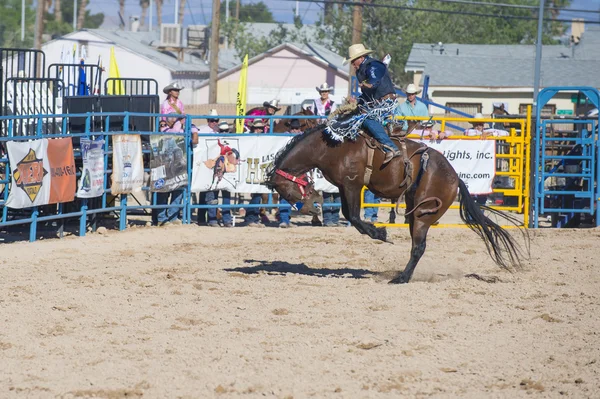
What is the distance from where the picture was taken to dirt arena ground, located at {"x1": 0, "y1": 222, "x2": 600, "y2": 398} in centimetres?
592

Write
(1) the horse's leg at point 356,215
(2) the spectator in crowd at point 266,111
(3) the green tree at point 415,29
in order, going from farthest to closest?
(3) the green tree at point 415,29, (2) the spectator in crowd at point 266,111, (1) the horse's leg at point 356,215

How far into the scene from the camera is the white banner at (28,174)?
37.3ft

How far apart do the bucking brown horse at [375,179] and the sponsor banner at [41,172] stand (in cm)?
355

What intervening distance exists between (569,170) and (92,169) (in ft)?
25.4

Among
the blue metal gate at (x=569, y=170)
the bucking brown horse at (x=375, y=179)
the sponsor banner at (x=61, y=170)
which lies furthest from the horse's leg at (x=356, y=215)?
the blue metal gate at (x=569, y=170)

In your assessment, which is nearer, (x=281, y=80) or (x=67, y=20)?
(x=281, y=80)

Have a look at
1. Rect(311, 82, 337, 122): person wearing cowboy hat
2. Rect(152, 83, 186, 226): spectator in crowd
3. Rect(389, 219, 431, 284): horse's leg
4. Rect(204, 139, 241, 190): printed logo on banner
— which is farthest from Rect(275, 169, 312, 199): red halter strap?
Rect(311, 82, 337, 122): person wearing cowboy hat

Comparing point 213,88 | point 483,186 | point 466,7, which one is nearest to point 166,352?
point 483,186

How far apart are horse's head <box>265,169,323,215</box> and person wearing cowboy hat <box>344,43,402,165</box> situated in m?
0.82

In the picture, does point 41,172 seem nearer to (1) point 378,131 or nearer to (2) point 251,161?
(2) point 251,161

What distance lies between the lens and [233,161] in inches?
579

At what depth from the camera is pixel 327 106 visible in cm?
1636

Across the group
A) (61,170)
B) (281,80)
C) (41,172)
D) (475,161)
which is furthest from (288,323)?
(281,80)

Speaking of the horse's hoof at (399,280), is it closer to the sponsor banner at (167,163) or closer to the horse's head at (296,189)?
the horse's head at (296,189)
